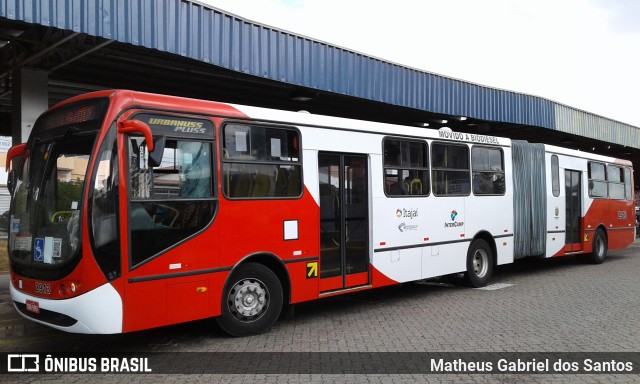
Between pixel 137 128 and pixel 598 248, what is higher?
pixel 137 128

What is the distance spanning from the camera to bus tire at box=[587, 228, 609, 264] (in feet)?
45.5

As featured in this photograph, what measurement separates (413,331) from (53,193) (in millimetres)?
4645

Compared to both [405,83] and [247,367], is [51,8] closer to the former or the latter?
[247,367]

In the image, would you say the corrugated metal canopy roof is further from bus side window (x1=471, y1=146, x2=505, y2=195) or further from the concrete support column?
bus side window (x1=471, y1=146, x2=505, y2=195)

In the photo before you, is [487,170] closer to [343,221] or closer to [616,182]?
[343,221]

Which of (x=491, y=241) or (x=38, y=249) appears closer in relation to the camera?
(x=38, y=249)

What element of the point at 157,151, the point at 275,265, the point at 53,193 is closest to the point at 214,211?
the point at 157,151

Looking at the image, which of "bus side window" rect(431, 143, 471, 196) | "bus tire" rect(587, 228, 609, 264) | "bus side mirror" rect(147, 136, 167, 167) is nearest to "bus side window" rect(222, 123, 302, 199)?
"bus side mirror" rect(147, 136, 167, 167)

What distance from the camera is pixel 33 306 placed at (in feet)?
18.0

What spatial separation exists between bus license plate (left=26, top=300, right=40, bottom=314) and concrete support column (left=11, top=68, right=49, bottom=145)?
175 inches

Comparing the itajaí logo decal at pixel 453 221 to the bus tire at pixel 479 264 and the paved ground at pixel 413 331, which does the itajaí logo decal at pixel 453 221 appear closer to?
the bus tire at pixel 479 264

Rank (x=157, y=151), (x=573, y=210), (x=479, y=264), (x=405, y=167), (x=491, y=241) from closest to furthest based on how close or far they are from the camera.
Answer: (x=157, y=151), (x=405, y=167), (x=479, y=264), (x=491, y=241), (x=573, y=210)

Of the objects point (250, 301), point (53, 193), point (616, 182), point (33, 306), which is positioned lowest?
point (250, 301)

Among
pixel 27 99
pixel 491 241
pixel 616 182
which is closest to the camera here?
pixel 27 99
